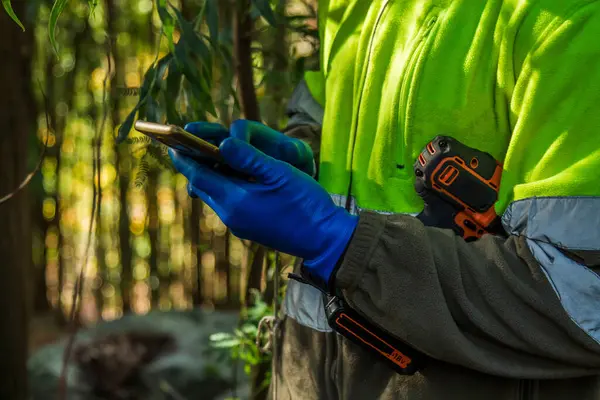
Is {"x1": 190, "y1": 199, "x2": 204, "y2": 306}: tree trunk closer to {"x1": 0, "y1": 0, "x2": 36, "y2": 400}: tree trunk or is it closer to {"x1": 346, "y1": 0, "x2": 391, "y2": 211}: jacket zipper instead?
{"x1": 0, "y1": 0, "x2": 36, "y2": 400}: tree trunk

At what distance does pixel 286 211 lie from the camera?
37.3 inches

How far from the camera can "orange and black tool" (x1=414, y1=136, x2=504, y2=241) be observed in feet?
3.27

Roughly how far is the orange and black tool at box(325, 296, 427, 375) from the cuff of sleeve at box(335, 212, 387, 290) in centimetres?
8

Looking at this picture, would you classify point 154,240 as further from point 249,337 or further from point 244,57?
point 244,57

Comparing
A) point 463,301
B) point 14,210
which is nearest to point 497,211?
point 463,301

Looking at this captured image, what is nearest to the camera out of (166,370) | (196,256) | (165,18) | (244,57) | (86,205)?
(165,18)

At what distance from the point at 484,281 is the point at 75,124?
4.47 m

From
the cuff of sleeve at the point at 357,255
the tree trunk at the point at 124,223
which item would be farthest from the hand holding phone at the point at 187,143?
the tree trunk at the point at 124,223

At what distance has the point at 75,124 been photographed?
5039 millimetres

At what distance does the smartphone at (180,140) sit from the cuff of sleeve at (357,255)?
192mm

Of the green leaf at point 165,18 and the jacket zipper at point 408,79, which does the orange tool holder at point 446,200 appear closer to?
the jacket zipper at point 408,79

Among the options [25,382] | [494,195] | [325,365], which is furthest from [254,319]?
[25,382]

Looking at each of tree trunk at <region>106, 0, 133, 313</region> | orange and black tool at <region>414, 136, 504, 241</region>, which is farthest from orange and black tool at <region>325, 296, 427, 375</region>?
tree trunk at <region>106, 0, 133, 313</region>

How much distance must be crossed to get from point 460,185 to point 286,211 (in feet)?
0.74
